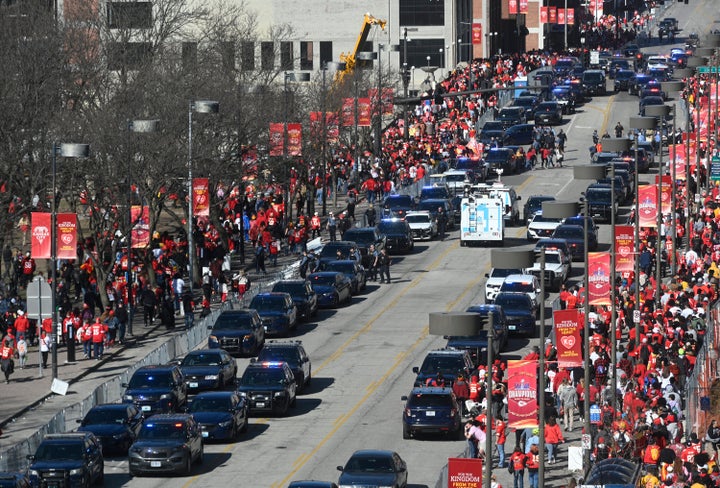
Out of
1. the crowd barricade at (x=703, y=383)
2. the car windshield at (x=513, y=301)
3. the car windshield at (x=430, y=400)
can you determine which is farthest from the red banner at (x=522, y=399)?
the car windshield at (x=513, y=301)

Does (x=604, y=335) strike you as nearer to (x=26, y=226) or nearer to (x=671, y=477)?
(x=671, y=477)

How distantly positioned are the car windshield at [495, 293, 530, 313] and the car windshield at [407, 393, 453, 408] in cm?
1216

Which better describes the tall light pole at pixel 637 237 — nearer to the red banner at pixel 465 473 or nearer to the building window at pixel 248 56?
the red banner at pixel 465 473

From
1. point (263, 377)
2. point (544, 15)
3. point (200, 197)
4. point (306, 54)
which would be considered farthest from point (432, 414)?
point (544, 15)

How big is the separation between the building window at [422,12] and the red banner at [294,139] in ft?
212

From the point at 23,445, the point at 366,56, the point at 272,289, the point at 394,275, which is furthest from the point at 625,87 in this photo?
the point at 23,445

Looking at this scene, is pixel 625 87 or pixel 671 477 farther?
pixel 625 87

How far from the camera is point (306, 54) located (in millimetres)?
139125

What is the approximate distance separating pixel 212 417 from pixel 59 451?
5569mm

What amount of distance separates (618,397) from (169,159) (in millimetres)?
26358

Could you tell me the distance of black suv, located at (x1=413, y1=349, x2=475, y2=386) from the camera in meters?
50.7

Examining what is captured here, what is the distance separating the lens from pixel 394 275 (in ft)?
231

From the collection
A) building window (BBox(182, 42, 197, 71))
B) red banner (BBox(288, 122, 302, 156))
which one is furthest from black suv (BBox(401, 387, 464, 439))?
building window (BBox(182, 42, 197, 71))

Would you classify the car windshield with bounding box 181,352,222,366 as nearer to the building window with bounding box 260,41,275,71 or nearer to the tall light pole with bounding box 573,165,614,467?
the tall light pole with bounding box 573,165,614,467
